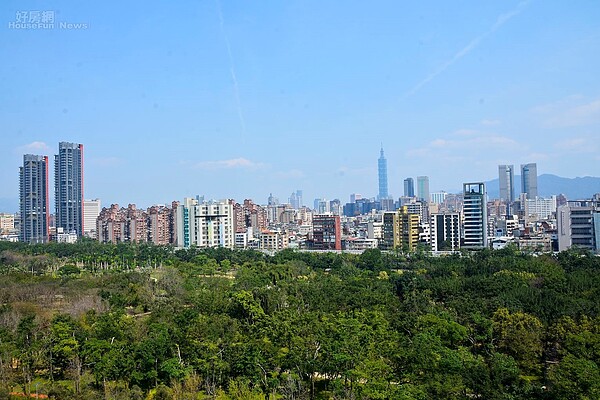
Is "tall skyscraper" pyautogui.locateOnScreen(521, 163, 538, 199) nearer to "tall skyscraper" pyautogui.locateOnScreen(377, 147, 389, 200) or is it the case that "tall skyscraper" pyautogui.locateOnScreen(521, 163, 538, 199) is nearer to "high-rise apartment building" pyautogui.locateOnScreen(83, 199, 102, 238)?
"tall skyscraper" pyautogui.locateOnScreen(377, 147, 389, 200)

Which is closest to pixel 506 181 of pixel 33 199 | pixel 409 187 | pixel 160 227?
pixel 409 187

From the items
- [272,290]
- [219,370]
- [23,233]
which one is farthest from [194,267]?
[23,233]

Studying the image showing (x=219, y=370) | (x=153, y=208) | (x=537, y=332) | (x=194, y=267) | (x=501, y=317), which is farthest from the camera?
(x=153, y=208)

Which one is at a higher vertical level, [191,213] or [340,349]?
[191,213]

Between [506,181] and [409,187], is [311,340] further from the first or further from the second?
[409,187]

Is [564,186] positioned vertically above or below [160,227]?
above

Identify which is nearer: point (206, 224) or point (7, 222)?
point (206, 224)

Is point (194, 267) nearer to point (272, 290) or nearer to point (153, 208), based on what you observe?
point (272, 290)
